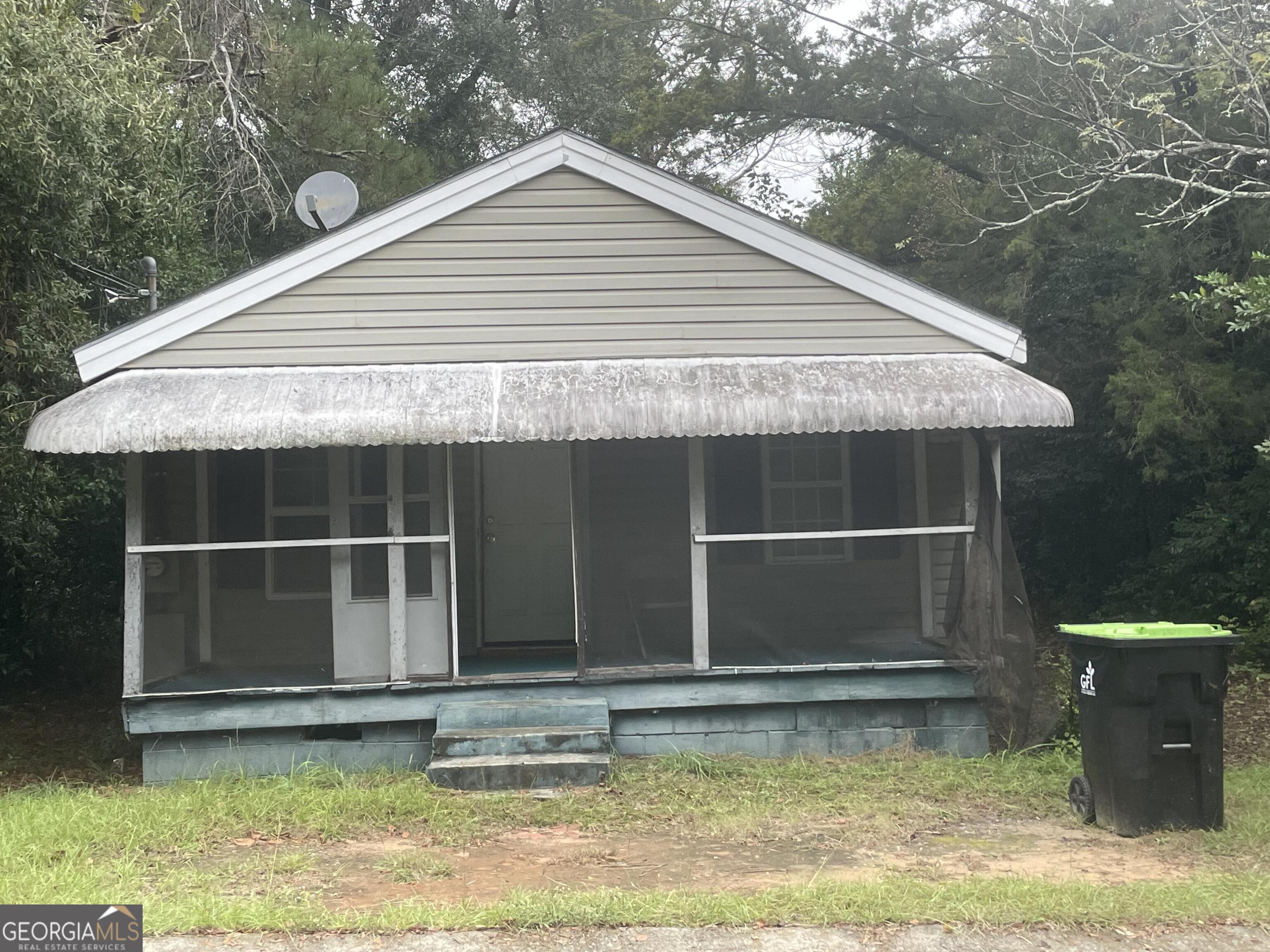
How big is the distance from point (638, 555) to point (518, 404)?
1.67 metres

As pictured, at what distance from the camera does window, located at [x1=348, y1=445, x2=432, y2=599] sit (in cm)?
861

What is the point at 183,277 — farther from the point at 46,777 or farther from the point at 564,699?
the point at 564,699

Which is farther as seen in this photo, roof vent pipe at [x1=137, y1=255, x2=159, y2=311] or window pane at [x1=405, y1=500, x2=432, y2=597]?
roof vent pipe at [x1=137, y1=255, x2=159, y2=311]

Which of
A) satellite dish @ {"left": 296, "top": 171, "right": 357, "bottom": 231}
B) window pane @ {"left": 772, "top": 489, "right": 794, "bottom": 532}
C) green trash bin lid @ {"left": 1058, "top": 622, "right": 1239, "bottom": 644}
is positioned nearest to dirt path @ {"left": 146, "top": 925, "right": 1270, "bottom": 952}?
green trash bin lid @ {"left": 1058, "top": 622, "right": 1239, "bottom": 644}

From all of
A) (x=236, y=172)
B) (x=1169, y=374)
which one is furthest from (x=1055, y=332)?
(x=236, y=172)

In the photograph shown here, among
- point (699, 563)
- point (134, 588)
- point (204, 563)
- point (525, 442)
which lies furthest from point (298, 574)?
point (699, 563)

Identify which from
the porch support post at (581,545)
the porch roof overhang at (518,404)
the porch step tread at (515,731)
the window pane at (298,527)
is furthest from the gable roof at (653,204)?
the porch step tread at (515,731)

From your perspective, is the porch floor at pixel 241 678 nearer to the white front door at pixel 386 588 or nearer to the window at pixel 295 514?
the white front door at pixel 386 588

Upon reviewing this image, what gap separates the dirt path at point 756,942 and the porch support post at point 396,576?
3.48 meters

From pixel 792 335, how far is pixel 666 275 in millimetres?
1040

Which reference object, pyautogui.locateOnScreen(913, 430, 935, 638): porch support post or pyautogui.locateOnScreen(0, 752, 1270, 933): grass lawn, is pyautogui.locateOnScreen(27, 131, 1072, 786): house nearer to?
pyautogui.locateOnScreen(913, 430, 935, 638): porch support post

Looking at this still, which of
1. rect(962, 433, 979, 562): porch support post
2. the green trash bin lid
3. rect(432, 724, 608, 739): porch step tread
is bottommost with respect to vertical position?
rect(432, 724, 608, 739): porch step tread

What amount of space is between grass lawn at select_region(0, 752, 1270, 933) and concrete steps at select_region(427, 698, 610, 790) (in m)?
0.18

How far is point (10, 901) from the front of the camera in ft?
17.3
